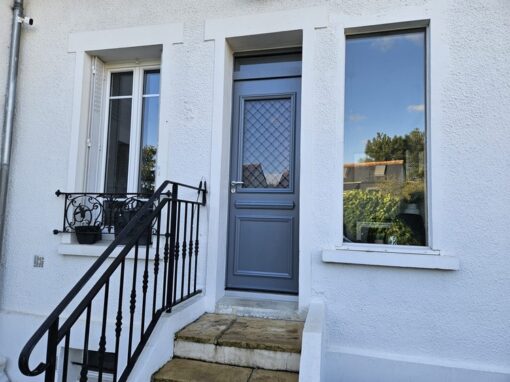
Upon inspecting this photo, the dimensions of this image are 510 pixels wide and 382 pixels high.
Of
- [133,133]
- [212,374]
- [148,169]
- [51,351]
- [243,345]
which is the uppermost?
[133,133]

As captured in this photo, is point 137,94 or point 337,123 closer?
point 337,123

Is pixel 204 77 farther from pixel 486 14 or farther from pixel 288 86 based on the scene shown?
pixel 486 14

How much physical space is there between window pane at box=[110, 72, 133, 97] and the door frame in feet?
3.39

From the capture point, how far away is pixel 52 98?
3.59m

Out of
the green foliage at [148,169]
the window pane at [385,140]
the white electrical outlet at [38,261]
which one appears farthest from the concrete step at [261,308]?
the white electrical outlet at [38,261]

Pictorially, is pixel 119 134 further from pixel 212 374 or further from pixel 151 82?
pixel 212 374

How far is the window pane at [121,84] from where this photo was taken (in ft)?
12.3

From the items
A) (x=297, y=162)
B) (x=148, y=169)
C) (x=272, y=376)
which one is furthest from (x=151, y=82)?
(x=272, y=376)

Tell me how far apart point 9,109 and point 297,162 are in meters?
2.85

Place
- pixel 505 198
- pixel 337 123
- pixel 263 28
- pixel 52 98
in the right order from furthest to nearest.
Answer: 1. pixel 52 98
2. pixel 263 28
3. pixel 337 123
4. pixel 505 198

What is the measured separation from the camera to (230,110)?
11.1ft

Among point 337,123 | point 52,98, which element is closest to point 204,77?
point 337,123

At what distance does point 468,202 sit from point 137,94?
123 inches

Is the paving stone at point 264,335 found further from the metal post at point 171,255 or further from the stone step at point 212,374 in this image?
the metal post at point 171,255
